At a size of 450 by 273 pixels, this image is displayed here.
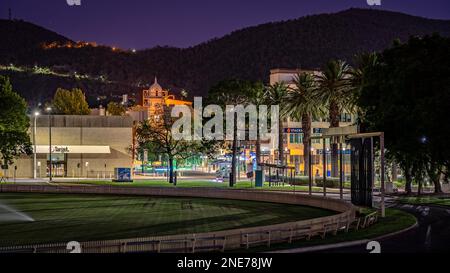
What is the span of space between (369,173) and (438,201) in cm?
1441

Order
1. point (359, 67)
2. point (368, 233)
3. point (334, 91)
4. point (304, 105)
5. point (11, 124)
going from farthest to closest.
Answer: point (304, 105) < point (334, 91) < point (11, 124) < point (359, 67) < point (368, 233)

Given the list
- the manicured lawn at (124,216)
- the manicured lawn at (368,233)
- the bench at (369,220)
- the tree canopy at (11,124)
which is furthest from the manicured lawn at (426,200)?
the tree canopy at (11,124)

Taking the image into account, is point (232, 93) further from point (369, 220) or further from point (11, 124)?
point (369, 220)

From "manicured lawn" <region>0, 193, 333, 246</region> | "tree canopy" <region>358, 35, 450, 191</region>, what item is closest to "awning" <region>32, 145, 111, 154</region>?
"manicured lawn" <region>0, 193, 333, 246</region>

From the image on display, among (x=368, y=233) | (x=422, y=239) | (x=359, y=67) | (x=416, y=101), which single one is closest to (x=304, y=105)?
(x=359, y=67)

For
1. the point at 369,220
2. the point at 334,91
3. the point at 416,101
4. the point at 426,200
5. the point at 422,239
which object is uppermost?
the point at 334,91

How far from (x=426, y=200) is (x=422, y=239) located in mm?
33440

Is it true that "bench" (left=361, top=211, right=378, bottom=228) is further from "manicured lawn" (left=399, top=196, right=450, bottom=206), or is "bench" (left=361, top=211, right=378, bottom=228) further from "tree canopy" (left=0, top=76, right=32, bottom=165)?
"tree canopy" (left=0, top=76, right=32, bottom=165)

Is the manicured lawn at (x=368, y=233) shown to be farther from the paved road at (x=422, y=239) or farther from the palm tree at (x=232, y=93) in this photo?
the palm tree at (x=232, y=93)

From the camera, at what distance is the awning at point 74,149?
11931 centimetres

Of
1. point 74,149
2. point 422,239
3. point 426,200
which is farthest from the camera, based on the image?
point 74,149

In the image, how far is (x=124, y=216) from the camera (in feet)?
171

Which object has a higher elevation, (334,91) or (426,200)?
(334,91)

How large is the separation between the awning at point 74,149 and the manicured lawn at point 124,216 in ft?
143
